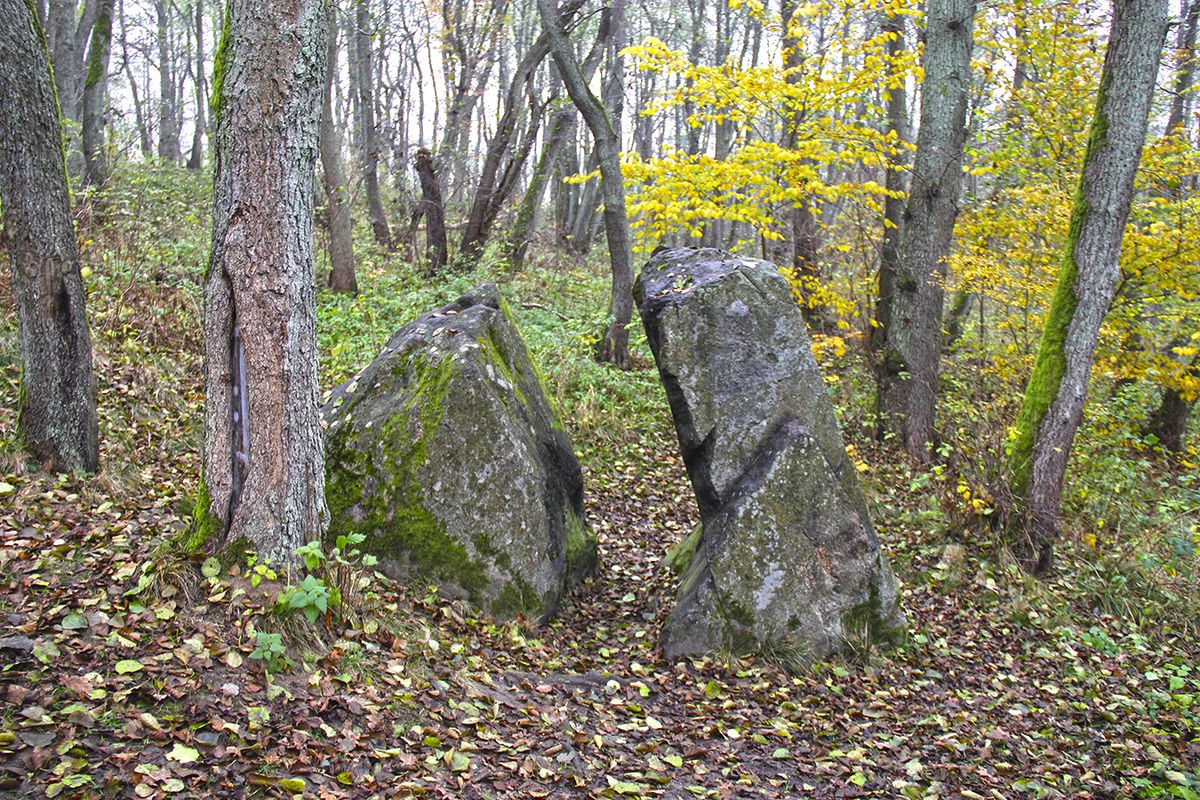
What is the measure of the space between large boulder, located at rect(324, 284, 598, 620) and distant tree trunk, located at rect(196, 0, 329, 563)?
1.14 m

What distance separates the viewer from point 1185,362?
35.5 feet

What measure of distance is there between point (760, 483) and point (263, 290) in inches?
148

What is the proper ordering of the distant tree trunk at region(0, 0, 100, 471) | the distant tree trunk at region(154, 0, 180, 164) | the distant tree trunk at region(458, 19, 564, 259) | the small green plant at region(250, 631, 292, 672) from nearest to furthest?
the small green plant at region(250, 631, 292, 672) → the distant tree trunk at region(0, 0, 100, 471) → the distant tree trunk at region(458, 19, 564, 259) → the distant tree trunk at region(154, 0, 180, 164)

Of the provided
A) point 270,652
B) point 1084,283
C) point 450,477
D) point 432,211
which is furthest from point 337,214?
point 1084,283

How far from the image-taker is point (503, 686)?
4855 mm

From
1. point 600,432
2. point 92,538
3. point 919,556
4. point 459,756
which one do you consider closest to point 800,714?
point 459,756

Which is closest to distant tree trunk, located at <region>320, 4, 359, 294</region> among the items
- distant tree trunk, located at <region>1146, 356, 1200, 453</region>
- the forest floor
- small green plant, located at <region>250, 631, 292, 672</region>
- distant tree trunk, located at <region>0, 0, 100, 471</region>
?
the forest floor

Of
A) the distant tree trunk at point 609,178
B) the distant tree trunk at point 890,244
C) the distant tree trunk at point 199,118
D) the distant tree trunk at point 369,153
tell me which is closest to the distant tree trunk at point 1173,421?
the distant tree trunk at point 890,244

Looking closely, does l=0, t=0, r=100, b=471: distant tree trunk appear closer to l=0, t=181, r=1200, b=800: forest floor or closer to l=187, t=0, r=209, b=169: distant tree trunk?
l=0, t=181, r=1200, b=800: forest floor

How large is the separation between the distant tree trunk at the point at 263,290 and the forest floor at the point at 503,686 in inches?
16.6

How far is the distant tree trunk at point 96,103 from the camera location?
12.2m

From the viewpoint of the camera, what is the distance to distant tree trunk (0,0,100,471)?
5383mm

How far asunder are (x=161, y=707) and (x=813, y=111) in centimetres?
1013

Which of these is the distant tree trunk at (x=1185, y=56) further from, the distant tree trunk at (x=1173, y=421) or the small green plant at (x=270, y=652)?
the small green plant at (x=270, y=652)
